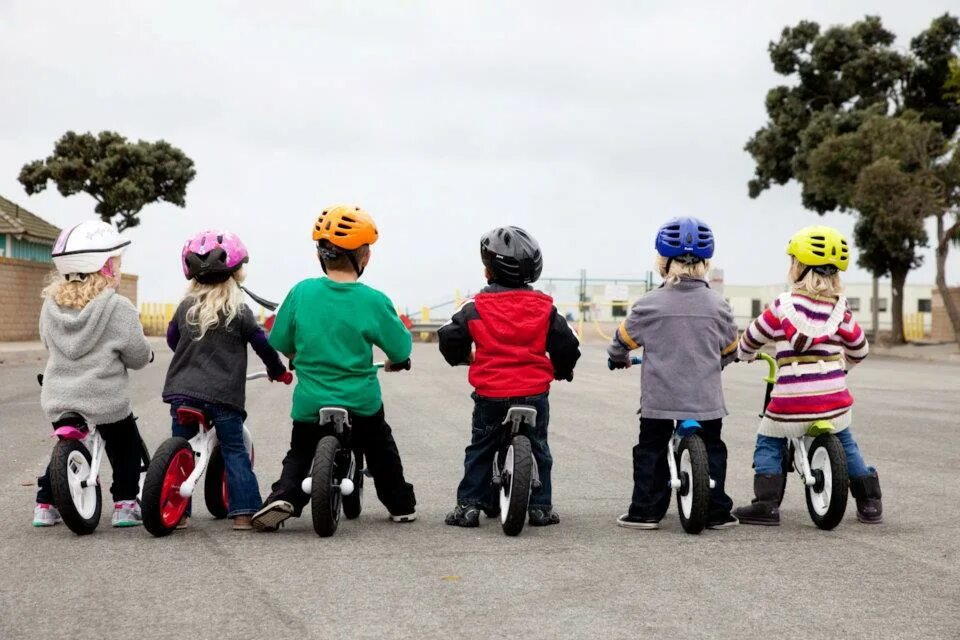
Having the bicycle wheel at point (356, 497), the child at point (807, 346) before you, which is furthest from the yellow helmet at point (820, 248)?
the bicycle wheel at point (356, 497)

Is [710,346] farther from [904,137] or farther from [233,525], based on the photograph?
[904,137]

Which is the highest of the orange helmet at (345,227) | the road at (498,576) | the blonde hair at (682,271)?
the orange helmet at (345,227)

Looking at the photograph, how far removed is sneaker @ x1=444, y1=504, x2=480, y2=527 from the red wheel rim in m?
1.45

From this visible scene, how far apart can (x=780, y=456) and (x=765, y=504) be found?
307 millimetres

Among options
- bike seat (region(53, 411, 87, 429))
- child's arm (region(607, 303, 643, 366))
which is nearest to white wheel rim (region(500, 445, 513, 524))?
child's arm (region(607, 303, 643, 366))

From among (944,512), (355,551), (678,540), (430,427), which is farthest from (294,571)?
(430,427)

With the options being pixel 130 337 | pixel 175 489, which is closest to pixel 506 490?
pixel 175 489

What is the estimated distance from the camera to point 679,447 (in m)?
6.70

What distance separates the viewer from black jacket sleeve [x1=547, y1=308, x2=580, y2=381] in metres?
6.78

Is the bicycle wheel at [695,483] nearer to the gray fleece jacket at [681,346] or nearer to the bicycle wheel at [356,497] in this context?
the gray fleece jacket at [681,346]

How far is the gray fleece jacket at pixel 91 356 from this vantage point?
6500 millimetres

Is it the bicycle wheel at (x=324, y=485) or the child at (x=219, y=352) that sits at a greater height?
the child at (x=219, y=352)

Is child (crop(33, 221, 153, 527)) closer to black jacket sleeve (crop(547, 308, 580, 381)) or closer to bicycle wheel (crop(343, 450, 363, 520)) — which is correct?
bicycle wheel (crop(343, 450, 363, 520))

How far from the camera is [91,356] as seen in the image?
6.58 m
